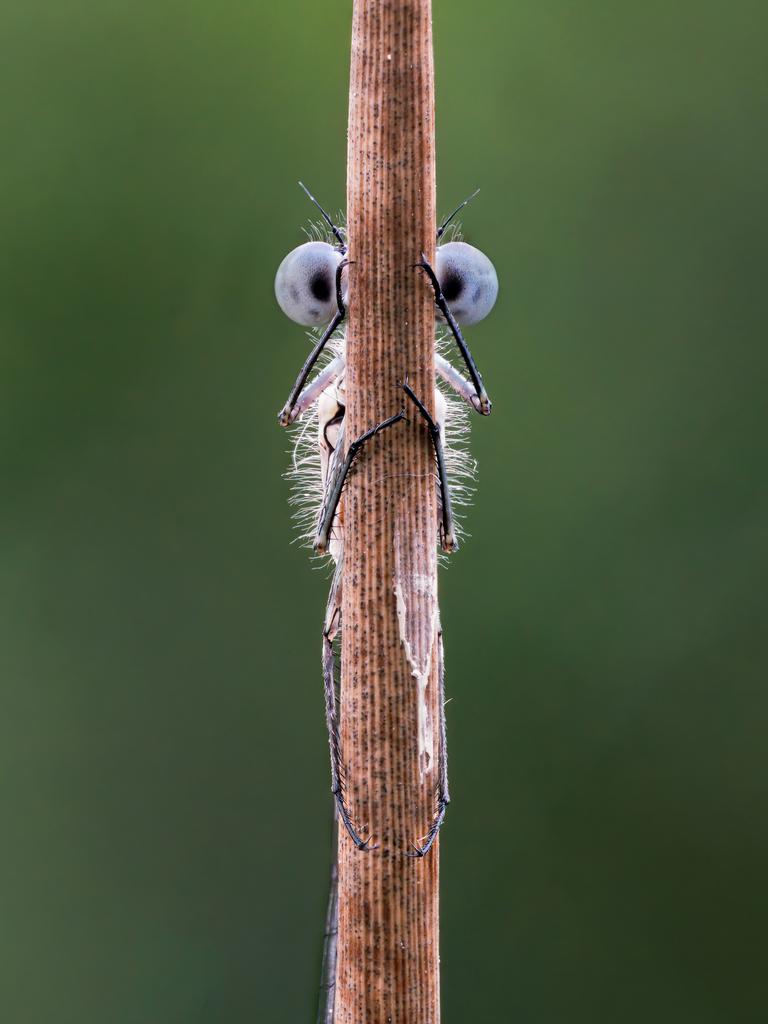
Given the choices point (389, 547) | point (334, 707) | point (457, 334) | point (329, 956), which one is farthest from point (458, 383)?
point (329, 956)

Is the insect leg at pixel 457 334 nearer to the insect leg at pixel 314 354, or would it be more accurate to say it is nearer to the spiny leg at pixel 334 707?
the insect leg at pixel 314 354

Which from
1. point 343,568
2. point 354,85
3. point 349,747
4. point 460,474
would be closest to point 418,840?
point 349,747

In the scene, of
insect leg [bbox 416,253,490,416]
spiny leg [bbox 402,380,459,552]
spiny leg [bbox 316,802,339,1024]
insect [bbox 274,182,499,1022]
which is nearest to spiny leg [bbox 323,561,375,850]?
insect [bbox 274,182,499,1022]

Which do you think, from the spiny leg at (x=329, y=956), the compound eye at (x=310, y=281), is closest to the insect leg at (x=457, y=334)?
the compound eye at (x=310, y=281)

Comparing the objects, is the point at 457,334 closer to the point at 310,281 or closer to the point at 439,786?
the point at 310,281

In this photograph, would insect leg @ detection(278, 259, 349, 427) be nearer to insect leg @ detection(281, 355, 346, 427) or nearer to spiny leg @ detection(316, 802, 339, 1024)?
insect leg @ detection(281, 355, 346, 427)

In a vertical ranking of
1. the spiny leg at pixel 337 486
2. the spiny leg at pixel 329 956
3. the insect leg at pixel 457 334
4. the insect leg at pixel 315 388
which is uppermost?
the insect leg at pixel 315 388
